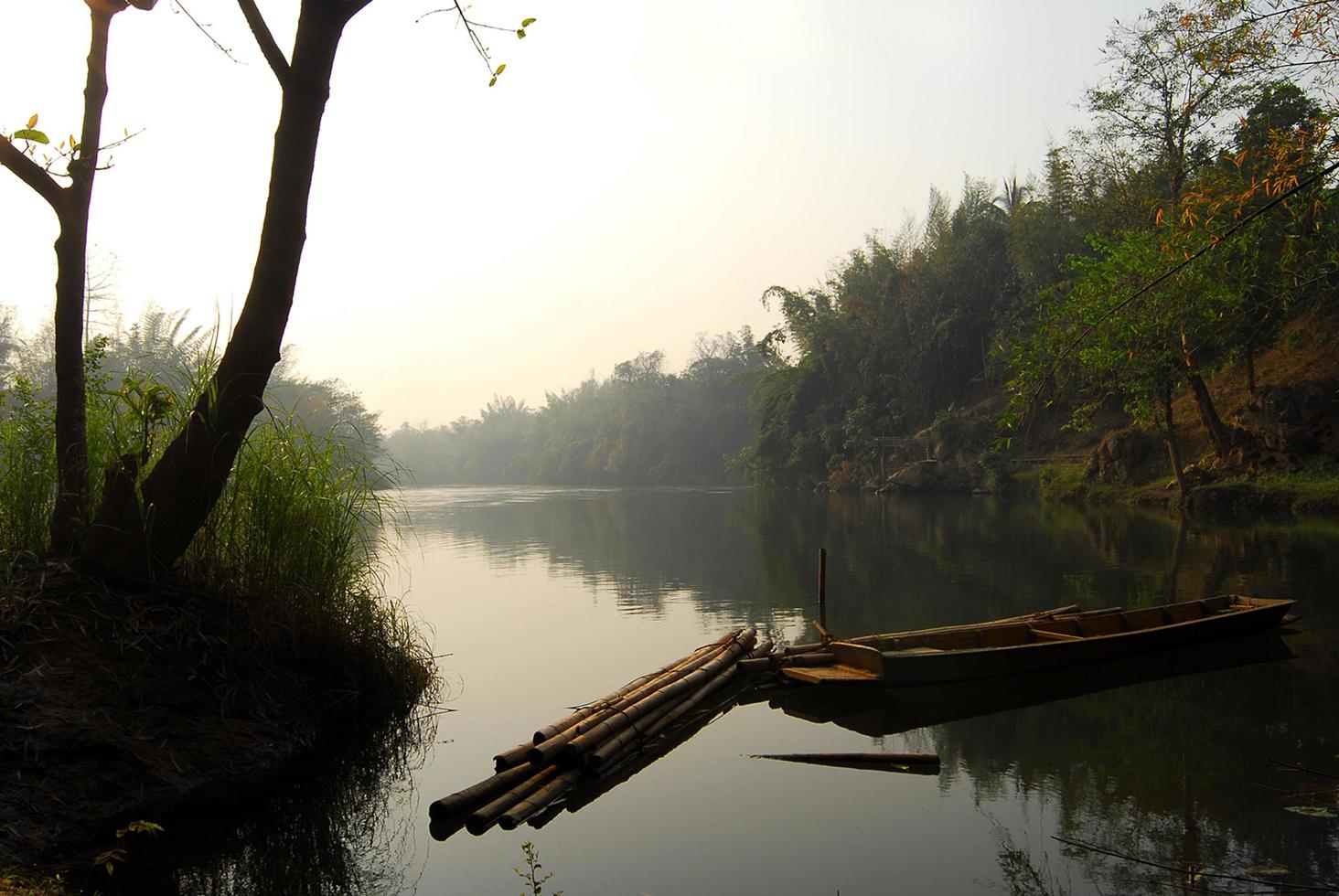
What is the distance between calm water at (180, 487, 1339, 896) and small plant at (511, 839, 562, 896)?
6 cm

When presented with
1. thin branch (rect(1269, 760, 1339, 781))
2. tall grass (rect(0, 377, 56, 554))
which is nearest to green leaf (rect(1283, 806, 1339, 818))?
thin branch (rect(1269, 760, 1339, 781))

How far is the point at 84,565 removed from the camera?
5.52 metres

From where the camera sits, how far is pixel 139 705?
5.17m

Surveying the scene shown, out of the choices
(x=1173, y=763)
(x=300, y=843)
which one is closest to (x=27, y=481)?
(x=300, y=843)

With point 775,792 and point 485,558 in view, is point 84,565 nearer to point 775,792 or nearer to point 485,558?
point 775,792

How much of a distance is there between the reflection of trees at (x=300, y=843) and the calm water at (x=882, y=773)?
2 centimetres

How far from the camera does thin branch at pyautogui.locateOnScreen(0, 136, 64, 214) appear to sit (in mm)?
5195

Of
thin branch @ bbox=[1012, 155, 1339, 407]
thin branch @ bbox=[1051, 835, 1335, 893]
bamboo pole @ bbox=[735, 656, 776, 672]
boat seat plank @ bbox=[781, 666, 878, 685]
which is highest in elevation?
thin branch @ bbox=[1012, 155, 1339, 407]

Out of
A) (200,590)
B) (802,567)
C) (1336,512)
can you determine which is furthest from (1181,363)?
(200,590)

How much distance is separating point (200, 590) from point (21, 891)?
2.56 metres

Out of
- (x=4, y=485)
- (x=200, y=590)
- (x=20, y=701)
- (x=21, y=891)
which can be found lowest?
(x=21, y=891)

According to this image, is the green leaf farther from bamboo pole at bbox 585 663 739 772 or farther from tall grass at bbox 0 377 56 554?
tall grass at bbox 0 377 56 554

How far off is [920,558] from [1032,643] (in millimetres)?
7563

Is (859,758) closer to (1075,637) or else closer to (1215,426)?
(1075,637)
